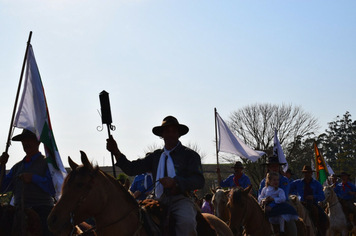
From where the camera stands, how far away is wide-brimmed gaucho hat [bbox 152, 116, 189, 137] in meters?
6.65

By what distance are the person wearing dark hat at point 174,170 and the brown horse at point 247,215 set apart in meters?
2.59

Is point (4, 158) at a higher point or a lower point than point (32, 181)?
higher

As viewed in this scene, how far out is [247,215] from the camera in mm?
9156

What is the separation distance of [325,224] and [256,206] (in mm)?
4055

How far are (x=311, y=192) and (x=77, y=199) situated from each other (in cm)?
941

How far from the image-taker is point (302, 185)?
526 inches

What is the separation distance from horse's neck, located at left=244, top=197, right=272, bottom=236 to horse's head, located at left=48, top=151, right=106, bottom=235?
4.53 m

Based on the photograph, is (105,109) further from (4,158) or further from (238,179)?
(238,179)


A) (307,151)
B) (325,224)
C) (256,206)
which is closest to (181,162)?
(256,206)

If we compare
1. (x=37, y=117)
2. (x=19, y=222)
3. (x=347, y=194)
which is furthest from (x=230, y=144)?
(x=19, y=222)

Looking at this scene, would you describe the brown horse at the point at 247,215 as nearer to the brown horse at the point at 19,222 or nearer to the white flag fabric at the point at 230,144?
the brown horse at the point at 19,222

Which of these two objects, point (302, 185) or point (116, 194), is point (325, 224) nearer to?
point (302, 185)

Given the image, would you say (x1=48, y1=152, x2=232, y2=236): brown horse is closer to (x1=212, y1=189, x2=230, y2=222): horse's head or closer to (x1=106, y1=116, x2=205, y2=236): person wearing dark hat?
(x1=106, y1=116, x2=205, y2=236): person wearing dark hat

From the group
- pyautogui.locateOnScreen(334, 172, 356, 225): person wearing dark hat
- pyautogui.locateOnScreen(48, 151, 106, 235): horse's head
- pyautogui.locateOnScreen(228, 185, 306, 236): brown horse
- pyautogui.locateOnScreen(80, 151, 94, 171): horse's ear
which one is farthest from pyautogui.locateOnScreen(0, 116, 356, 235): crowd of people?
pyautogui.locateOnScreen(334, 172, 356, 225): person wearing dark hat
